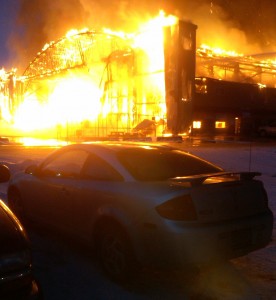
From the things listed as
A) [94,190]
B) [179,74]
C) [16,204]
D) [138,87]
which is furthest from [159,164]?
[138,87]

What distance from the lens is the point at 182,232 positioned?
390cm

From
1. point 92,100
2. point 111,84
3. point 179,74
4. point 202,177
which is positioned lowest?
point 202,177

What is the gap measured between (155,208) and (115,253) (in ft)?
2.47

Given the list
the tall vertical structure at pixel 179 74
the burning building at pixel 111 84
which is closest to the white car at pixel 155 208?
the burning building at pixel 111 84

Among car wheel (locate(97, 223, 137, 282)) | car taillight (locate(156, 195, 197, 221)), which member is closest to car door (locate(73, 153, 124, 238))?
car wheel (locate(97, 223, 137, 282))

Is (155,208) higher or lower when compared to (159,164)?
lower

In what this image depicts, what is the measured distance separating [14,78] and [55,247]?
4850cm

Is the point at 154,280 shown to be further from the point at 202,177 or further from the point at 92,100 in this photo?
the point at 92,100

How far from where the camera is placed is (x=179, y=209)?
4.03 metres

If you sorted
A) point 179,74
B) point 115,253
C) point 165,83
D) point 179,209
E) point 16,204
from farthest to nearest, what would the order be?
point 165,83, point 179,74, point 16,204, point 115,253, point 179,209

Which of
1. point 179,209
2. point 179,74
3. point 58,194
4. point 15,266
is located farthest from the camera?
point 179,74

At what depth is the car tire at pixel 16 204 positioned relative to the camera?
6.26m

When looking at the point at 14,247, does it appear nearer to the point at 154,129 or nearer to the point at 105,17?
the point at 154,129

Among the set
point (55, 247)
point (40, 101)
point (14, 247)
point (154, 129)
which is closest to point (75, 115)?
point (40, 101)
